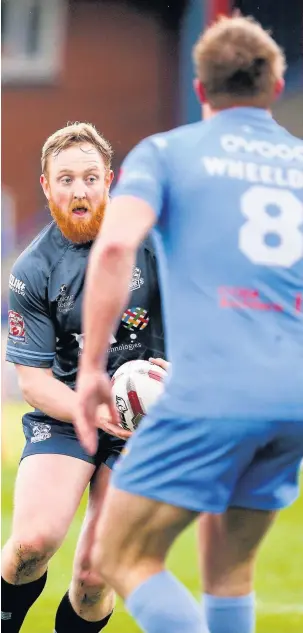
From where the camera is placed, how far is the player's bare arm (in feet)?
7.08

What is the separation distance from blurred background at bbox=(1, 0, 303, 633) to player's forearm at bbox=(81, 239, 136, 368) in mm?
1825

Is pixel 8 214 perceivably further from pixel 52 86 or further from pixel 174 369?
pixel 174 369

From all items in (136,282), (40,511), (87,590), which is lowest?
(87,590)

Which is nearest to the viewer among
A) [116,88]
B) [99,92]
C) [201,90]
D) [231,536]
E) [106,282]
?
[106,282]

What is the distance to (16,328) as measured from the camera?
3.42 m

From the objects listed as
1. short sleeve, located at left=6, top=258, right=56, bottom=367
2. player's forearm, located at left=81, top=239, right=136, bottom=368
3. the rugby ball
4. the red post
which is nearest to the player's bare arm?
player's forearm, located at left=81, top=239, right=136, bottom=368

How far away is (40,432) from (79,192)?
2.47ft

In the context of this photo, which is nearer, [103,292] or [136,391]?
[103,292]

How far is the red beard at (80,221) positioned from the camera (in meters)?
3.42

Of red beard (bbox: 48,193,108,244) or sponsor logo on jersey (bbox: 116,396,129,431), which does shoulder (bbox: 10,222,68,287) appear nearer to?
red beard (bbox: 48,193,108,244)

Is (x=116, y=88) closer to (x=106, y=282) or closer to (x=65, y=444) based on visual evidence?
(x=65, y=444)

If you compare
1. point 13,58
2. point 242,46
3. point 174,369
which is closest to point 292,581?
point 174,369

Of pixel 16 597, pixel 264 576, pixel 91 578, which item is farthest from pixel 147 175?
pixel 264 576

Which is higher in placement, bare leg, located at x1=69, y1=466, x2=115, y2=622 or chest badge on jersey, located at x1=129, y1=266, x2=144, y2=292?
chest badge on jersey, located at x1=129, y1=266, x2=144, y2=292
